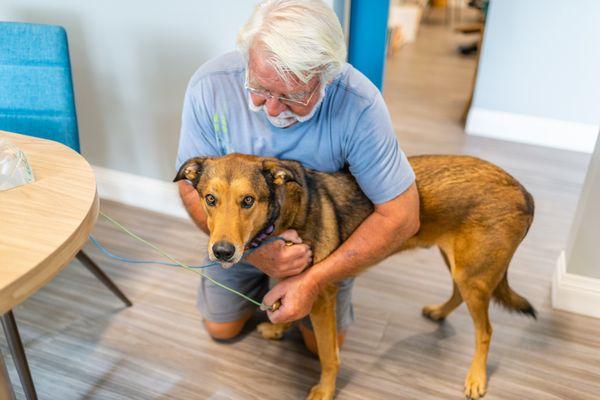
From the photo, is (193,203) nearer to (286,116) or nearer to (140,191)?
(286,116)

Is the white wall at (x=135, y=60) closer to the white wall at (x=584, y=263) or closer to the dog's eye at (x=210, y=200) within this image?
the dog's eye at (x=210, y=200)

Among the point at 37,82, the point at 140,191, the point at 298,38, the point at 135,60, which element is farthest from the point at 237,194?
the point at 140,191

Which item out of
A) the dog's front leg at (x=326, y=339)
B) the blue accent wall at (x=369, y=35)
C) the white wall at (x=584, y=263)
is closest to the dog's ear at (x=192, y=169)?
the dog's front leg at (x=326, y=339)

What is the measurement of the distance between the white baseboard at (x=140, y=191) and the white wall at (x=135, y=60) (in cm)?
4

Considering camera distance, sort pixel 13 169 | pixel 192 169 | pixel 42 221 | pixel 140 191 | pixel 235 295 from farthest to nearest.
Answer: pixel 140 191 → pixel 235 295 → pixel 192 169 → pixel 13 169 → pixel 42 221

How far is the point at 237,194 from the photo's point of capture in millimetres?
1265

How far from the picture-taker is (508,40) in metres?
3.31

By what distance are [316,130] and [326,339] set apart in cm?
63

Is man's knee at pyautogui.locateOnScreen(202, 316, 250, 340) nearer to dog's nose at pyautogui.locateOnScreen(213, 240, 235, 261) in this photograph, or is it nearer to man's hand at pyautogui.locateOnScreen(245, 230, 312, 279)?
man's hand at pyautogui.locateOnScreen(245, 230, 312, 279)

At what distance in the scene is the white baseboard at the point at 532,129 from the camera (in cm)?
333

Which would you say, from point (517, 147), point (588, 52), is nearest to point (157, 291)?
point (517, 147)

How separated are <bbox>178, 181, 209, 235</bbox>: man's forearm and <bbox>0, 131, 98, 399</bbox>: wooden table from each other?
316mm

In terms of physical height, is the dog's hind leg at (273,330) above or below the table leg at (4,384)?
below

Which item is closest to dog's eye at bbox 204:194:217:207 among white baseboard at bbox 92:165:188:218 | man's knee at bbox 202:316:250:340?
man's knee at bbox 202:316:250:340
